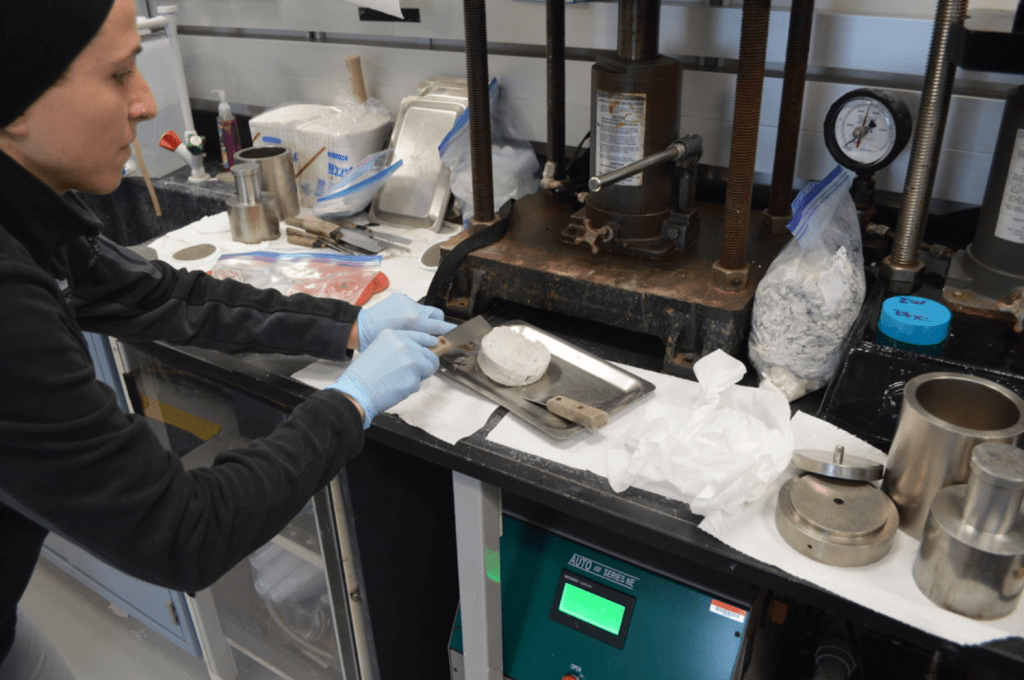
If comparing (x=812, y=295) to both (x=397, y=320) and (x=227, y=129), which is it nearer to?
(x=397, y=320)

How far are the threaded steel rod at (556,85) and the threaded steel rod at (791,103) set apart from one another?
1.42 feet

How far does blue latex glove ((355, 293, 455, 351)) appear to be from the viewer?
1.29 meters

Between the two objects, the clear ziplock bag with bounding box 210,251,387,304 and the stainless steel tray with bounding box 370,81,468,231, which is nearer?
the clear ziplock bag with bounding box 210,251,387,304

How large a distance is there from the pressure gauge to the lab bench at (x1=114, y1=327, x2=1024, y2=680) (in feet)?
2.28

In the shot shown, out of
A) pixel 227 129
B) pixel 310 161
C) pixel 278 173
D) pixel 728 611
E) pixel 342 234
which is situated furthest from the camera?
pixel 227 129

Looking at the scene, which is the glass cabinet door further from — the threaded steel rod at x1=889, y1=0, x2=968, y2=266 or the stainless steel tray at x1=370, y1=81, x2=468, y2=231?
the threaded steel rod at x1=889, y1=0, x2=968, y2=266

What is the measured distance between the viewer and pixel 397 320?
1287mm

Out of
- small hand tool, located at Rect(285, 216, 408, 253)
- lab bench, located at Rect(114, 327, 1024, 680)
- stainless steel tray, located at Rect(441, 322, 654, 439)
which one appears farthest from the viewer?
small hand tool, located at Rect(285, 216, 408, 253)

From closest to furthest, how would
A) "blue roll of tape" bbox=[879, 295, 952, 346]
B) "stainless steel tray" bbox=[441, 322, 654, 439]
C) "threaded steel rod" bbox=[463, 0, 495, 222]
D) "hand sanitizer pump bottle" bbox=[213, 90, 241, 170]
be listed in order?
1. "blue roll of tape" bbox=[879, 295, 952, 346]
2. "stainless steel tray" bbox=[441, 322, 654, 439]
3. "threaded steel rod" bbox=[463, 0, 495, 222]
4. "hand sanitizer pump bottle" bbox=[213, 90, 241, 170]

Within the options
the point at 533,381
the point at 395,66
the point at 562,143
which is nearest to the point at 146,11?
the point at 395,66

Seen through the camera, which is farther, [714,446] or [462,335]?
[462,335]

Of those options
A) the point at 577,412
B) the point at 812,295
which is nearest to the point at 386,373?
the point at 577,412

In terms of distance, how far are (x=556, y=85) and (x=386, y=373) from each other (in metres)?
0.79

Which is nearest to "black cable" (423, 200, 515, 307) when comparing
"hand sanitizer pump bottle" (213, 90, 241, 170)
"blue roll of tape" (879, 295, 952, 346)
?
"blue roll of tape" (879, 295, 952, 346)
